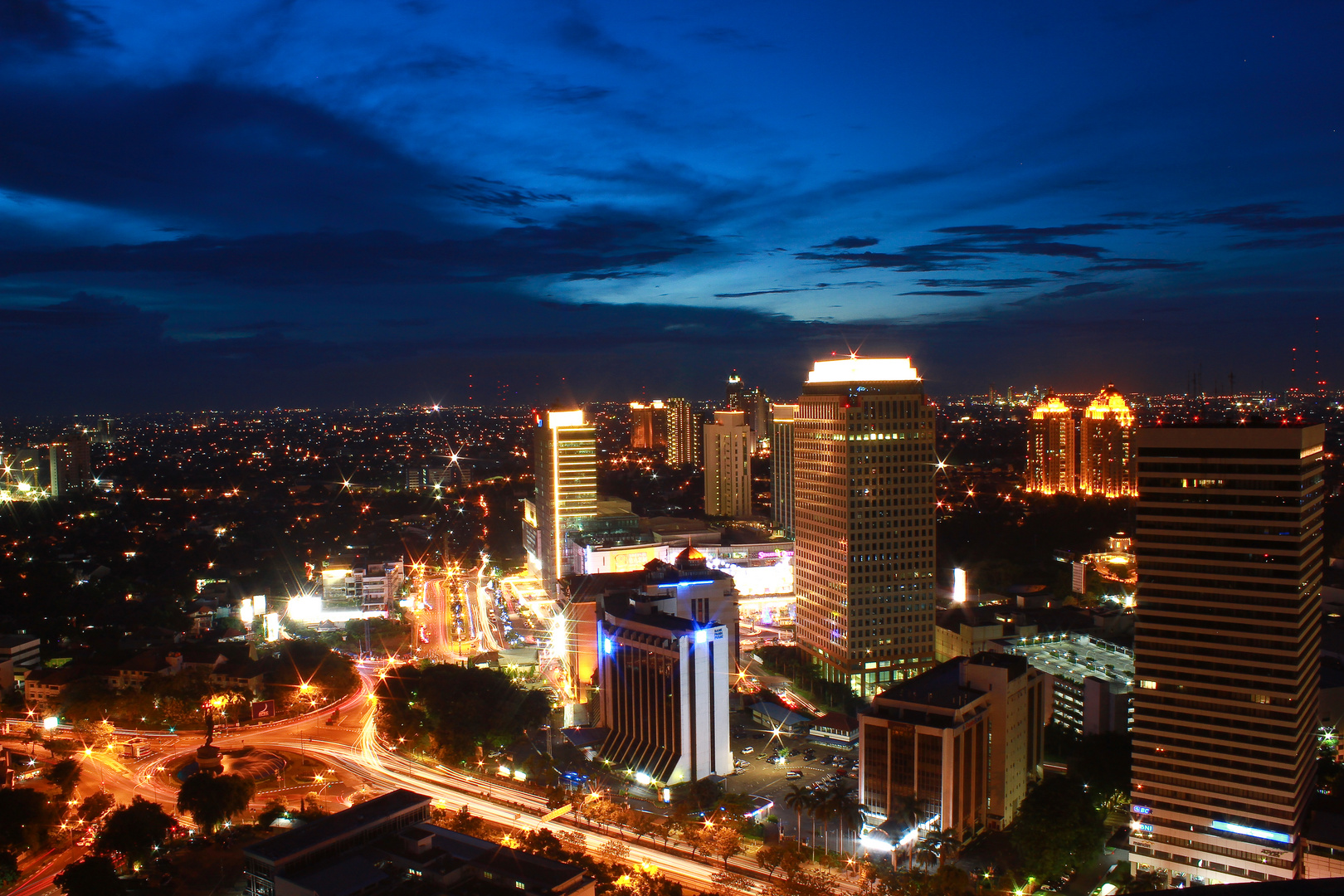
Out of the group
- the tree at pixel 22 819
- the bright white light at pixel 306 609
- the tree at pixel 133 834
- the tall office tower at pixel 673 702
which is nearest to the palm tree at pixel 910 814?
the tall office tower at pixel 673 702

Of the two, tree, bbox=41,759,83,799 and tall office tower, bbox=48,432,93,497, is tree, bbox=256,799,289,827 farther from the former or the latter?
tall office tower, bbox=48,432,93,497

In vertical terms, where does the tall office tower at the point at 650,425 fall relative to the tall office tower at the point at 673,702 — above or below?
above

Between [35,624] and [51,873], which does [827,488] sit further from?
[35,624]

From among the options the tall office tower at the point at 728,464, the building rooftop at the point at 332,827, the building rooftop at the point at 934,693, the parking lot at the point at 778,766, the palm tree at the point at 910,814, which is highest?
the tall office tower at the point at 728,464

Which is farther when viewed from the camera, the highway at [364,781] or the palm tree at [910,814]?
the highway at [364,781]

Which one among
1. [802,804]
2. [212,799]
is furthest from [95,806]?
[802,804]

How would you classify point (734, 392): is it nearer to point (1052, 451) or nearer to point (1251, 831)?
point (1052, 451)

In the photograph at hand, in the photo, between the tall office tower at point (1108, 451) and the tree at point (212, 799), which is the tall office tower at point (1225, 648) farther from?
the tall office tower at point (1108, 451)
